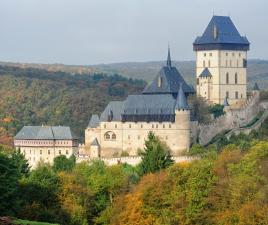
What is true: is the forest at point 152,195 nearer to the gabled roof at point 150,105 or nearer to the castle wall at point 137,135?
the castle wall at point 137,135

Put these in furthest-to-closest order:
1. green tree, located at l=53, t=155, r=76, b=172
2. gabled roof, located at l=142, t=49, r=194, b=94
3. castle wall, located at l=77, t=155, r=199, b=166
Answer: gabled roof, located at l=142, t=49, r=194, b=94
green tree, located at l=53, t=155, r=76, b=172
castle wall, located at l=77, t=155, r=199, b=166

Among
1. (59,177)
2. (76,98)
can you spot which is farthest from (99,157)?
(76,98)

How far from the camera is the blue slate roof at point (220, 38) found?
108 m

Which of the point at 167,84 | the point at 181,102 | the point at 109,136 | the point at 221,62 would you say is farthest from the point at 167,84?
the point at 221,62

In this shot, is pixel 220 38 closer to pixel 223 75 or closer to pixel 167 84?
pixel 223 75

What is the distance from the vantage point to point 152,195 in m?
71.5

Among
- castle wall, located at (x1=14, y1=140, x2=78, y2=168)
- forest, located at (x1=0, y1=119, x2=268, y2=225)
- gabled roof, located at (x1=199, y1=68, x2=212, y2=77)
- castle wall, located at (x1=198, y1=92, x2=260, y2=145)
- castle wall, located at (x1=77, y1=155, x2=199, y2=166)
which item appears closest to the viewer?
forest, located at (x1=0, y1=119, x2=268, y2=225)

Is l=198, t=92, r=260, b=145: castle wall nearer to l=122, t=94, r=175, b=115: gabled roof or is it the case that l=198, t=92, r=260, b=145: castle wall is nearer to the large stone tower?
the large stone tower

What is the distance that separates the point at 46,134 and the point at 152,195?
3458cm

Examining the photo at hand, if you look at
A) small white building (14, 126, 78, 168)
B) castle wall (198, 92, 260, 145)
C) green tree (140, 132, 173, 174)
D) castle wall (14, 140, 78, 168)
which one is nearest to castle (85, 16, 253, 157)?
castle wall (198, 92, 260, 145)

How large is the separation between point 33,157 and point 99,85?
186 ft

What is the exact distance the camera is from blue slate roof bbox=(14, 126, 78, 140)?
10450 centimetres

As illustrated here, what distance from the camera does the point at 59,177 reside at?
75250mm

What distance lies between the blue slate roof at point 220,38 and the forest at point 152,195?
99.7 feet
